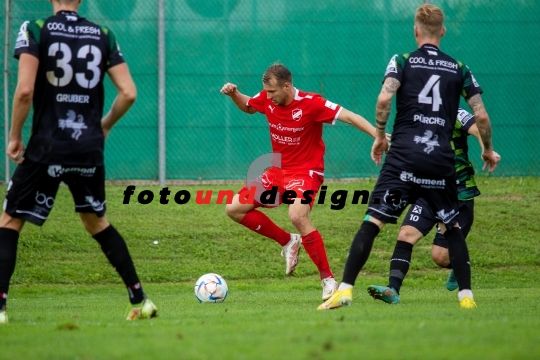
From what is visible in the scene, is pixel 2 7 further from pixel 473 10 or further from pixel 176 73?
pixel 473 10

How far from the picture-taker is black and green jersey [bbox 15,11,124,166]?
625 cm

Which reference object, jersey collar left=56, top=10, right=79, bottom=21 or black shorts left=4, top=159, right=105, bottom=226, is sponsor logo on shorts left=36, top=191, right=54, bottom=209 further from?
jersey collar left=56, top=10, right=79, bottom=21

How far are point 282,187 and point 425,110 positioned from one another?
2672 millimetres

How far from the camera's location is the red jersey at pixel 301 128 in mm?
9164

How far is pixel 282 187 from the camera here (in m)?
9.41

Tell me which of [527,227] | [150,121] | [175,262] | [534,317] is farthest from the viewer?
[150,121]

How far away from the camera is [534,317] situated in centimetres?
645

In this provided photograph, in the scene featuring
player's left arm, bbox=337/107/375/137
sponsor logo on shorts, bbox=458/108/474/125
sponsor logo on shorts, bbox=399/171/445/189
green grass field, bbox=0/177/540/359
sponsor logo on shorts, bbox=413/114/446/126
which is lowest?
green grass field, bbox=0/177/540/359

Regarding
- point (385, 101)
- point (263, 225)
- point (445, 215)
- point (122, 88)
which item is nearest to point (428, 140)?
point (385, 101)

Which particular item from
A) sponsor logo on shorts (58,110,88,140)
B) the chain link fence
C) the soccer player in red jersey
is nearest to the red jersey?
the soccer player in red jersey

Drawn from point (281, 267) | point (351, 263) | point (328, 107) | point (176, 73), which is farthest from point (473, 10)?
point (351, 263)

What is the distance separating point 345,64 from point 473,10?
2.62 m

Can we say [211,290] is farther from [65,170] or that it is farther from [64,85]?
[64,85]

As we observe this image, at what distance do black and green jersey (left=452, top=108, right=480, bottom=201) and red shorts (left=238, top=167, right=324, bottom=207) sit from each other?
145 cm
